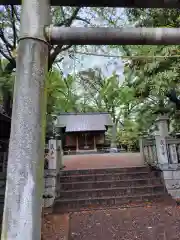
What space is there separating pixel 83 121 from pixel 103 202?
1526 centimetres

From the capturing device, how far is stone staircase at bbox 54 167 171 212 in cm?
596

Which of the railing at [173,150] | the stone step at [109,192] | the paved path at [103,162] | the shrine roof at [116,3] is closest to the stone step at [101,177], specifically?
the stone step at [109,192]

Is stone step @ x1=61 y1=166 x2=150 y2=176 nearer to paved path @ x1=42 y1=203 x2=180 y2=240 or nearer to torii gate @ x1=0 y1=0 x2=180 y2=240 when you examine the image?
paved path @ x1=42 y1=203 x2=180 y2=240

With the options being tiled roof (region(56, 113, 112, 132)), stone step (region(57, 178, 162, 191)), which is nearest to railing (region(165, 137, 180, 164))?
stone step (region(57, 178, 162, 191))

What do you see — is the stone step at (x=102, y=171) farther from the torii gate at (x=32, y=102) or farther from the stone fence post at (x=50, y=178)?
the torii gate at (x=32, y=102)

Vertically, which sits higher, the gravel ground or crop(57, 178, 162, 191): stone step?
crop(57, 178, 162, 191): stone step

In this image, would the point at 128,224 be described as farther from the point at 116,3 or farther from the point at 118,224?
the point at 116,3

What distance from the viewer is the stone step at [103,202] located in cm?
583

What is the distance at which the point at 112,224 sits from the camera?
447 cm

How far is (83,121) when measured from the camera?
21062 millimetres

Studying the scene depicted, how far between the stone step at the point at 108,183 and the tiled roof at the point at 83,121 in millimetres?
13249

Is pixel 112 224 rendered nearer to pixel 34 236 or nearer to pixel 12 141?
pixel 34 236

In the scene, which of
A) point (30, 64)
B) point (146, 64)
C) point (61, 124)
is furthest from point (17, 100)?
point (61, 124)

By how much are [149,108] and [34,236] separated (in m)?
8.86
